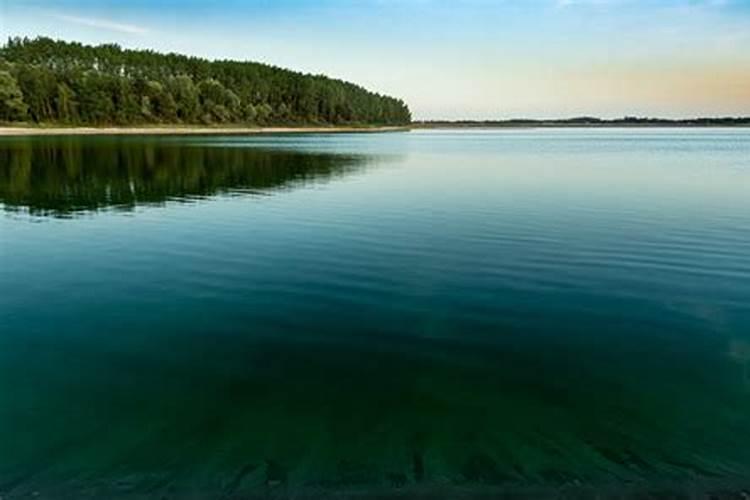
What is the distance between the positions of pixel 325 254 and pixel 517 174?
40.8 m

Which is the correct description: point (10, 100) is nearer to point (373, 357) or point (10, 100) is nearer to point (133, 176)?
point (133, 176)

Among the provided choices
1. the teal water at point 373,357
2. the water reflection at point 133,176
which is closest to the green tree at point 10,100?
the water reflection at point 133,176

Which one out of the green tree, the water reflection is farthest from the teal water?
the green tree

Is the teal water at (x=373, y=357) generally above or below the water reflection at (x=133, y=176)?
below

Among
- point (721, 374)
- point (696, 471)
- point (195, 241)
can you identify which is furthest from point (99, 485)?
point (195, 241)

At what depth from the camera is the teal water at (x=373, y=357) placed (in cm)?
1001

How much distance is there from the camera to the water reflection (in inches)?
1689

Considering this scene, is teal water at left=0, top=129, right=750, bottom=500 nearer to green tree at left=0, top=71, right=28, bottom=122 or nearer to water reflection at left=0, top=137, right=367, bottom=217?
water reflection at left=0, top=137, right=367, bottom=217

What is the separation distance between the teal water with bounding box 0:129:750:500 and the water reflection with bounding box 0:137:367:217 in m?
9.62

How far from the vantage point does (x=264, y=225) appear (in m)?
33.0

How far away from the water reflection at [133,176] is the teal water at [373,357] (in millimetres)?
9616

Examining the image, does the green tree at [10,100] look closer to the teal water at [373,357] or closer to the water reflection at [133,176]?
the water reflection at [133,176]

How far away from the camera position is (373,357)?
48.1 feet

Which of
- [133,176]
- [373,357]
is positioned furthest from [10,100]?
[373,357]
